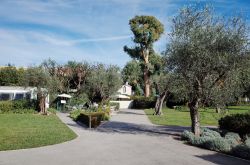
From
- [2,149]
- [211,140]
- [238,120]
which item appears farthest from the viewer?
[238,120]

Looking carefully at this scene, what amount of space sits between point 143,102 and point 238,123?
3928cm

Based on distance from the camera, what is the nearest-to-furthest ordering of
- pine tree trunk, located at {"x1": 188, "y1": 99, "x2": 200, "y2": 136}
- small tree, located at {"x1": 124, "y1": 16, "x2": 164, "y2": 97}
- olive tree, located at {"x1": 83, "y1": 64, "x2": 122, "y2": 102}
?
pine tree trunk, located at {"x1": 188, "y1": 99, "x2": 200, "y2": 136}, olive tree, located at {"x1": 83, "y1": 64, "x2": 122, "y2": 102}, small tree, located at {"x1": 124, "y1": 16, "x2": 164, "y2": 97}

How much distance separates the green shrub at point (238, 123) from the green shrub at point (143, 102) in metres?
36.3

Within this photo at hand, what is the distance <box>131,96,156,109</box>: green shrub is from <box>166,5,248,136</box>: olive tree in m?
39.2

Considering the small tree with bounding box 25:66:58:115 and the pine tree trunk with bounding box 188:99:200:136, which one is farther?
the small tree with bounding box 25:66:58:115

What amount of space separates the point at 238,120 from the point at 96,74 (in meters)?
25.7

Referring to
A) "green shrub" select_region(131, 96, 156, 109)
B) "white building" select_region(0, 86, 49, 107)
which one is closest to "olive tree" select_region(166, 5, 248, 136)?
"white building" select_region(0, 86, 49, 107)

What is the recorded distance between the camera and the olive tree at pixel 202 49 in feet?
55.7

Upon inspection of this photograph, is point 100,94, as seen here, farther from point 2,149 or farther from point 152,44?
point 2,149

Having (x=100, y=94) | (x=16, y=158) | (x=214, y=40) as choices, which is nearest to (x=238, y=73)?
(x=214, y=40)

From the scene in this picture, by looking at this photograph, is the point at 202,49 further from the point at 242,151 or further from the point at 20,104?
the point at 20,104

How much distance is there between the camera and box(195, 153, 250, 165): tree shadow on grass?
1214 centimetres

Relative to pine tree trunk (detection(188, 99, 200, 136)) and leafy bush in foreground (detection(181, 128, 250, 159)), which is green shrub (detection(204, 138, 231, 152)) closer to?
leafy bush in foreground (detection(181, 128, 250, 159))

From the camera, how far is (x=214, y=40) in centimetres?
1716
